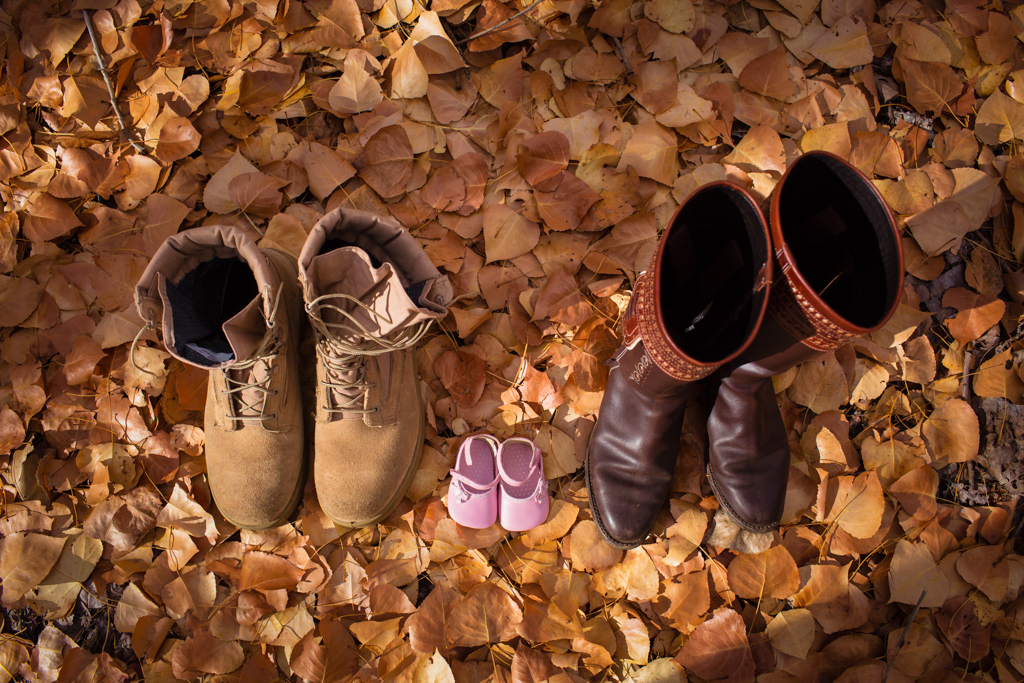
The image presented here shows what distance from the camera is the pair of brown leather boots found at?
1117 millimetres

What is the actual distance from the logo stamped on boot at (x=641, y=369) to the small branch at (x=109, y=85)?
157cm

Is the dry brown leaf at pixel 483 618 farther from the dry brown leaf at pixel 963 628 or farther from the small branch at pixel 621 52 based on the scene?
the small branch at pixel 621 52

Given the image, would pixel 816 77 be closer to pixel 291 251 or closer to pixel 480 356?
pixel 480 356

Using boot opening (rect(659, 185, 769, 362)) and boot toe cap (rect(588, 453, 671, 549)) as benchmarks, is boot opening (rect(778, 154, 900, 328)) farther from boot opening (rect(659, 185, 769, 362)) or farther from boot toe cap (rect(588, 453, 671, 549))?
boot toe cap (rect(588, 453, 671, 549))

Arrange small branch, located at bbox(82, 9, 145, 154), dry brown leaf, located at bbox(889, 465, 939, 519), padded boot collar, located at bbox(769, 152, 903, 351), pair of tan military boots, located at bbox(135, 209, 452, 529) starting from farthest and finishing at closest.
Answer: small branch, located at bbox(82, 9, 145, 154)
dry brown leaf, located at bbox(889, 465, 939, 519)
pair of tan military boots, located at bbox(135, 209, 452, 529)
padded boot collar, located at bbox(769, 152, 903, 351)

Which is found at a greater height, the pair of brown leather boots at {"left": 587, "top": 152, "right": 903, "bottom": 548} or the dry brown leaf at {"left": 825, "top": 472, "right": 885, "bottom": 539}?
the pair of brown leather boots at {"left": 587, "top": 152, "right": 903, "bottom": 548}

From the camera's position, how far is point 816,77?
5.42 feet

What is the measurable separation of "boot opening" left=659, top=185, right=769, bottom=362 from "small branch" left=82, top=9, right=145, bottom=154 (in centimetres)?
158

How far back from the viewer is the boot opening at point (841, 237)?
1149 mm

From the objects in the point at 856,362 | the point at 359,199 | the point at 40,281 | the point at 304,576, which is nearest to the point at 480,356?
the point at 359,199


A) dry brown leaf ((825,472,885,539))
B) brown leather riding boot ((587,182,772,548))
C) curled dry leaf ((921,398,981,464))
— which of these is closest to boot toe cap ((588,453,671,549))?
brown leather riding boot ((587,182,772,548))

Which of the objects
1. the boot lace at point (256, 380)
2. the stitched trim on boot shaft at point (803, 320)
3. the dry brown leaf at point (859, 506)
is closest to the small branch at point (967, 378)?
the dry brown leaf at point (859, 506)

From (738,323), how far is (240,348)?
3.68 feet

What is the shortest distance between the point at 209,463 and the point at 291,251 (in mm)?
619
